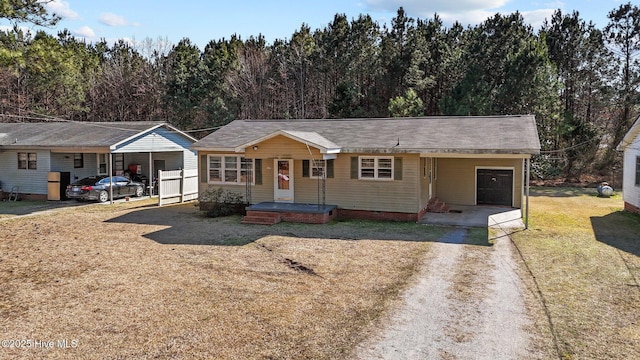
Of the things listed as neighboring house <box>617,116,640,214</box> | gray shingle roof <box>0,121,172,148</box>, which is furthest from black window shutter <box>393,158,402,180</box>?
gray shingle roof <box>0,121,172,148</box>

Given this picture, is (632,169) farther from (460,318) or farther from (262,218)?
(460,318)

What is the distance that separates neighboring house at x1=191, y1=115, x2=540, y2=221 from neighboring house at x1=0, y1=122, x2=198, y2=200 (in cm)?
501

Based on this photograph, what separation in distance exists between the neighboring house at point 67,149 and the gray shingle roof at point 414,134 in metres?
4.70

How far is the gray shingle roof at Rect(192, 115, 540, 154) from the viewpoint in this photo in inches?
591

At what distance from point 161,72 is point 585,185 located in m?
39.1

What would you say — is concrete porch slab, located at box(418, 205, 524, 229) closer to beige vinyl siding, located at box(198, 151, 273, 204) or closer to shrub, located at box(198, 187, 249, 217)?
beige vinyl siding, located at box(198, 151, 273, 204)

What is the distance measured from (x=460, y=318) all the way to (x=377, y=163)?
9.50m

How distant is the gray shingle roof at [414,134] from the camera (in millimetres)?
→ 15010

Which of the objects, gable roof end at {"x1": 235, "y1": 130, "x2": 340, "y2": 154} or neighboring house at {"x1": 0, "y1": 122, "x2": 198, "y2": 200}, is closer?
gable roof end at {"x1": 235, "y1": 130, "x2": 340, "y2": 154}

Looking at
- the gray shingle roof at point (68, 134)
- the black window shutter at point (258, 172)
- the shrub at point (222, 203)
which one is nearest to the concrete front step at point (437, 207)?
the black window shutter at point (258, 172)

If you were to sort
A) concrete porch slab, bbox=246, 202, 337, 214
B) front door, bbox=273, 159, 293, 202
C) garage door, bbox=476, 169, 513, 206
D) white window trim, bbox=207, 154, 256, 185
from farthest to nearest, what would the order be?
garage door, bbox=476, 169, 513, 206 → white window trim, bbox=207, 154, 256, 185 → front door, bbox=273, 159, 293, 202 → concrete porch slab, bbox=246, 202, 337, 214

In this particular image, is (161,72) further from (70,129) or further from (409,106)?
(409,106)

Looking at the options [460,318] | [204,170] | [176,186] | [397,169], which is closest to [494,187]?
[397,169]

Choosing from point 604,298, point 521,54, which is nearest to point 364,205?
point 604,298
